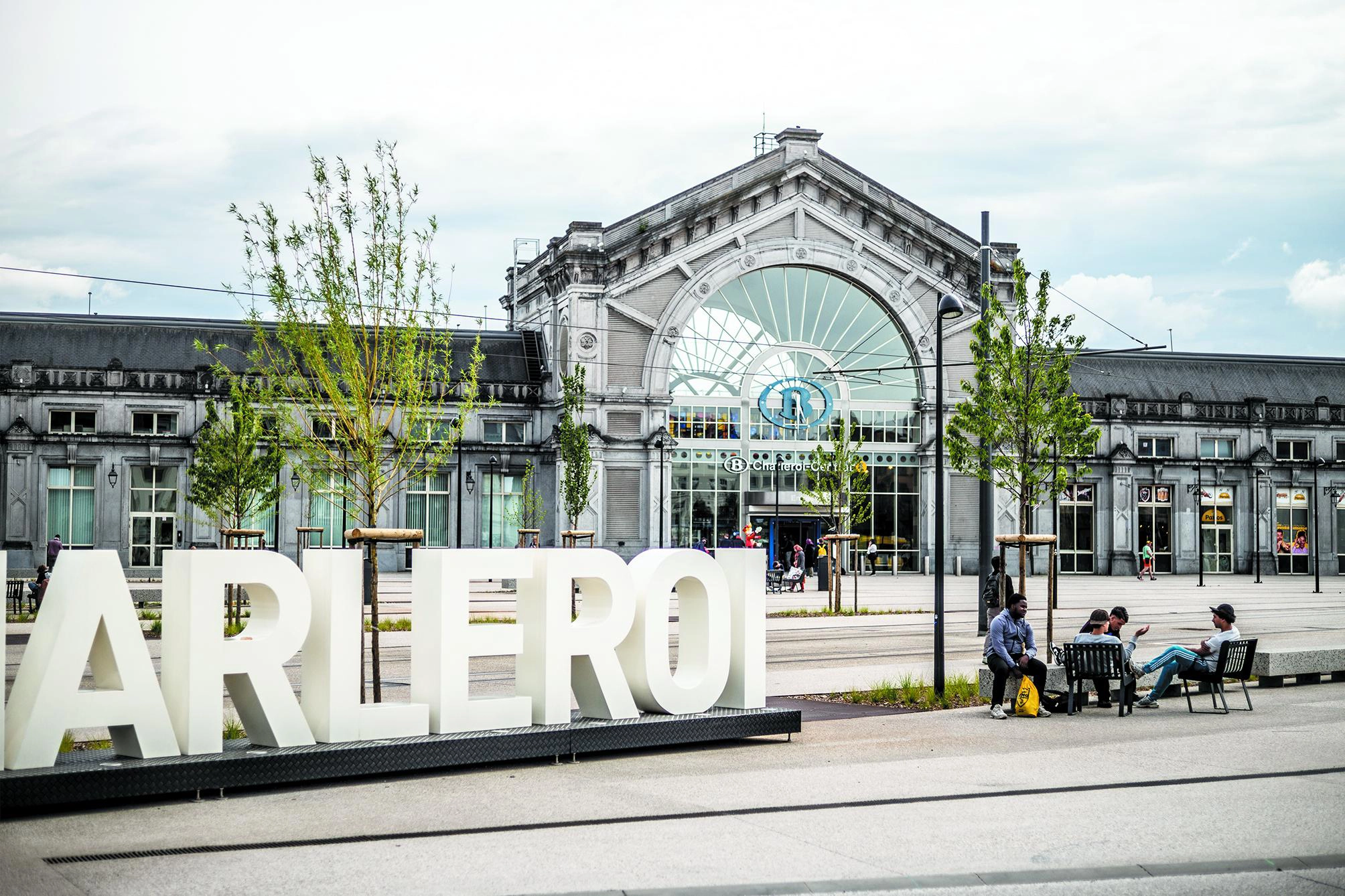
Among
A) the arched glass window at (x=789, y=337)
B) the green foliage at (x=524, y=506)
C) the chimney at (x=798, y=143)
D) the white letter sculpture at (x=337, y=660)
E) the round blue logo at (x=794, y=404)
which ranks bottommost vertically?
the white letter sculpture at (x=337, y=660)

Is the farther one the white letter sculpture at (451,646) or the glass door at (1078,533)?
the glass door at (1078,533)

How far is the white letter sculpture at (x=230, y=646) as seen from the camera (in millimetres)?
10820

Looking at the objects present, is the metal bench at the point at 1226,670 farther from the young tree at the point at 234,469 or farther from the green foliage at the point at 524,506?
the green foliage at the point at 524,506

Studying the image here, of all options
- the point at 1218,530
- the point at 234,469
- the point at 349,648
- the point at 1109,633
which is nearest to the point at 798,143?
the point at 1218,530

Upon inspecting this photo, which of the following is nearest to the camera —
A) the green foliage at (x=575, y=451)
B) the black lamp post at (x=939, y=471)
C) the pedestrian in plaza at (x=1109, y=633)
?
the pedestrian in plaza at (x=1109, y=633)

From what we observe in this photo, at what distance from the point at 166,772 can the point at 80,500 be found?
4712cm

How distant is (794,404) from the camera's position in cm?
6178

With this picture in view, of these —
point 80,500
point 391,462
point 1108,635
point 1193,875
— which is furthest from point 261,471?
point 1193,875

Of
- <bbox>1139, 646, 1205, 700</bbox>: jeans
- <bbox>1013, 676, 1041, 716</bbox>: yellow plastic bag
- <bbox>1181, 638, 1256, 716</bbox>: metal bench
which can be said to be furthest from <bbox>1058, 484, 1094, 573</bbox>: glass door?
<bbox>1013, 676, 1041, 716</bbox>: yellow plastic bag

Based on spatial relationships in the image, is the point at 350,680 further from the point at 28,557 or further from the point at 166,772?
the point at 28,557

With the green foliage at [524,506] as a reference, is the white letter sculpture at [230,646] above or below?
below

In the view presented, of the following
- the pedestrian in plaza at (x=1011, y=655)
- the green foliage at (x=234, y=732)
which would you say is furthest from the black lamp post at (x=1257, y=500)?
the green foliage at (x=234, y=732)

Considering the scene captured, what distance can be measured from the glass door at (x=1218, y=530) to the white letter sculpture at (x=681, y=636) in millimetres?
57726

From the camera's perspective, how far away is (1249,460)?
2608 inches
